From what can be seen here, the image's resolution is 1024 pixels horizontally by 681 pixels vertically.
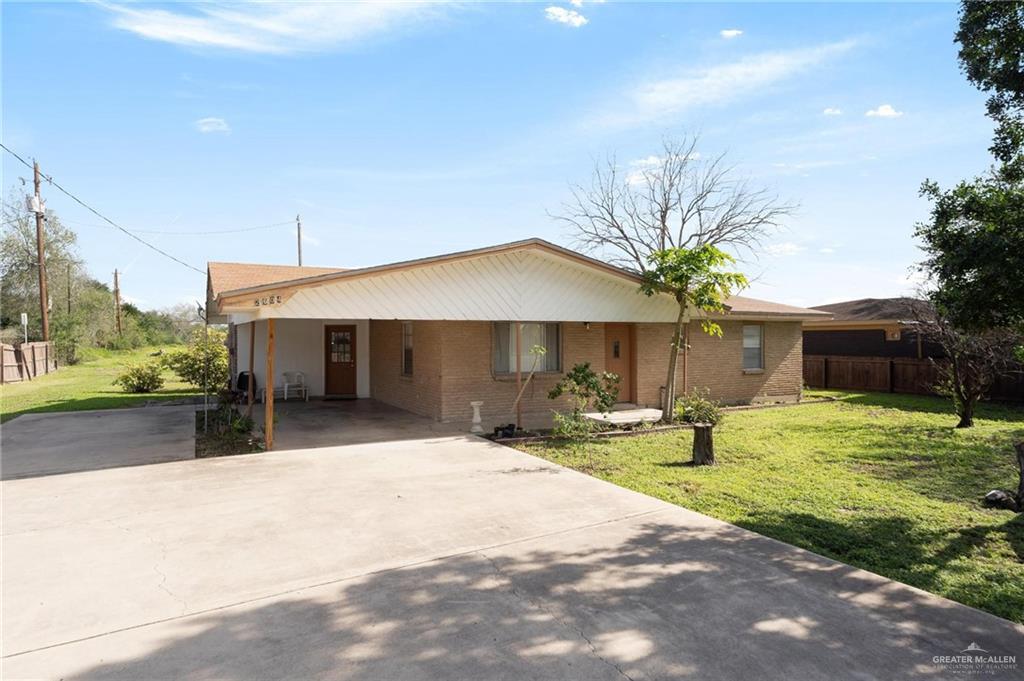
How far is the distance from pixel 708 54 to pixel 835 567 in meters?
10.9

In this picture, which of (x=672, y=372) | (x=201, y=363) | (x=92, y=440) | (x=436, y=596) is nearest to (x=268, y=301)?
(x=92, y=440)

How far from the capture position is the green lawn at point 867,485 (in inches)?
197

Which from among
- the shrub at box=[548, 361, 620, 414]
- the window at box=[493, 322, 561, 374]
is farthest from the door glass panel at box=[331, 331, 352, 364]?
the shrub at box=[548, 361, 620, 414]

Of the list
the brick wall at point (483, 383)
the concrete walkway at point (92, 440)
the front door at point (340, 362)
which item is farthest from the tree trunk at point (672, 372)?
the front door at point (340, 362)

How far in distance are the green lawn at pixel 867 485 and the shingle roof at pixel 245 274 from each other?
788cm

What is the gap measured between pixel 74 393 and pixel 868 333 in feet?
93.7

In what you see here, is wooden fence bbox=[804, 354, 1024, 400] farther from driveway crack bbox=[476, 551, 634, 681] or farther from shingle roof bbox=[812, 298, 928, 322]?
driveway crack bbox=[476, 551, 634, 681]

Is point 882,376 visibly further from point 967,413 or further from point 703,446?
point 703,446

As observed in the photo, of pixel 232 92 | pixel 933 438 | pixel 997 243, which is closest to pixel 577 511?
pixel 997 243

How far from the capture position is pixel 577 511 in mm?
6445

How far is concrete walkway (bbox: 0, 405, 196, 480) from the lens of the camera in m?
8.70

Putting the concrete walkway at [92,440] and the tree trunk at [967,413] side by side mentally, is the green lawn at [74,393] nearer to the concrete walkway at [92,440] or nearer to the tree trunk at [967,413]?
the concrete walkway at [92,440]

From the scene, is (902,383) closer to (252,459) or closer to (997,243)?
(997,243)

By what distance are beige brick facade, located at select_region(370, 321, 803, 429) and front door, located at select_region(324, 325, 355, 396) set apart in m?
0.67
